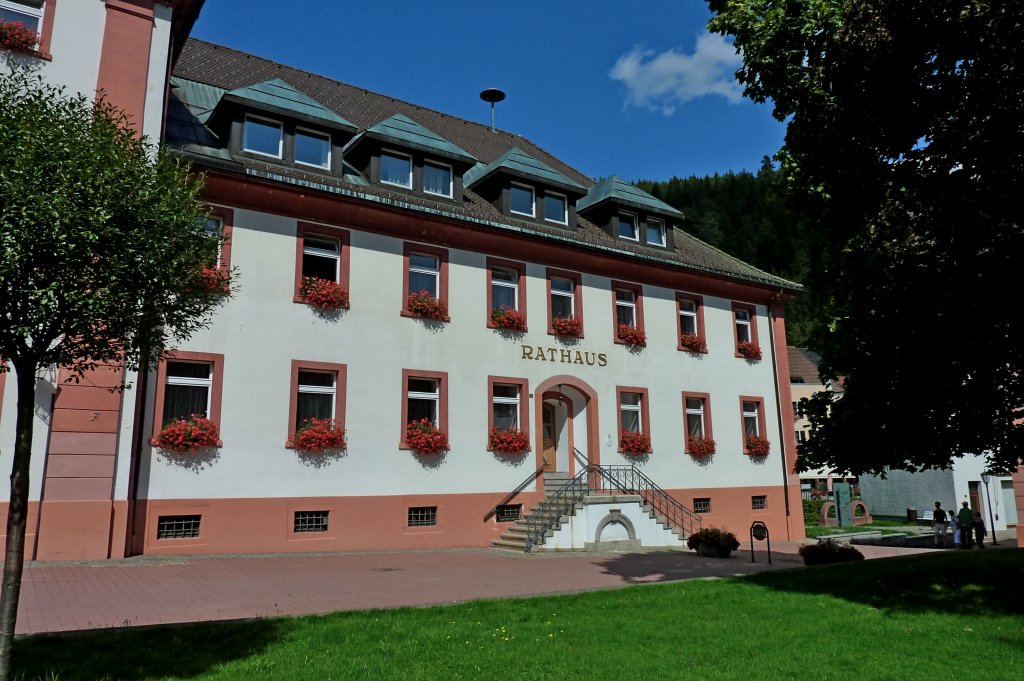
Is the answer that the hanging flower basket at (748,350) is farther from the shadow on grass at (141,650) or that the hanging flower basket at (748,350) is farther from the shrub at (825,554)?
the shadow on grass at (141,650)

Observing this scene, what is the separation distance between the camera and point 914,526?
1395 inches

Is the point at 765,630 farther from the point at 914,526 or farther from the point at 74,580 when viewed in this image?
the point at 914,526

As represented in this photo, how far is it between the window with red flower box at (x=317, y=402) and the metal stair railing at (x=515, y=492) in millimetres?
4038

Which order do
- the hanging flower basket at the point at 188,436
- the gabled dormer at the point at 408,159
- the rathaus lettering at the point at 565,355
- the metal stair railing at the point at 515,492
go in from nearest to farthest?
the hanging flower basket at the point at 188,436
the metal stair railing at the point at 515,492
the gabled dormer at the point at 408,159
the rathaus lettering at the point at 565,355

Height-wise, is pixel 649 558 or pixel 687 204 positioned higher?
pixel 687 204

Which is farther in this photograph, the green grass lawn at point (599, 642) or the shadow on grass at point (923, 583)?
the shadow on grass at point (923, 583)

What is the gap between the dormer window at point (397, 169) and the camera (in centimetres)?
1853

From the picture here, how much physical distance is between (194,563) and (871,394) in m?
10.8

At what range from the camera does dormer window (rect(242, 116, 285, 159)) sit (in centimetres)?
1677

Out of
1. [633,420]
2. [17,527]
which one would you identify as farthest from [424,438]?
[17,527]

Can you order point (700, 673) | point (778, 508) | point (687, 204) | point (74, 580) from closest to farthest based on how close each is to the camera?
point (700, 673) → point (74, 580) → point (778, 508) → point (687, 204)

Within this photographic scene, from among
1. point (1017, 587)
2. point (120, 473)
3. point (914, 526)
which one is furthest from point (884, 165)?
point (914, 526)

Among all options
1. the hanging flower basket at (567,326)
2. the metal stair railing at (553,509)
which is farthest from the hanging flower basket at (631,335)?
the metal stair railing at (553,509)

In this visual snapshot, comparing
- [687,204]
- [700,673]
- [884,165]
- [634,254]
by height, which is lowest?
[700,673]
